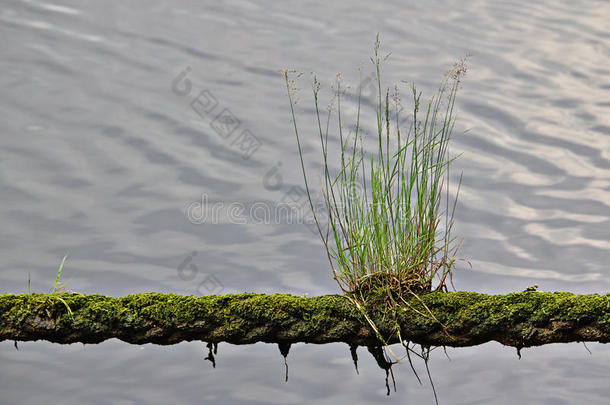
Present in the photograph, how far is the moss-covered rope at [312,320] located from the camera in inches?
105

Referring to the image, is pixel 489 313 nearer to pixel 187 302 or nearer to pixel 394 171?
pixel 394 171

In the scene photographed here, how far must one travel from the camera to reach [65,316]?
2713mm

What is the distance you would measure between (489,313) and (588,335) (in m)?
0.42

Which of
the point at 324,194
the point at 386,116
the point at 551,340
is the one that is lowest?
the point at 551,340

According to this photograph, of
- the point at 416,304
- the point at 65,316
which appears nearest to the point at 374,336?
the point at 416,304

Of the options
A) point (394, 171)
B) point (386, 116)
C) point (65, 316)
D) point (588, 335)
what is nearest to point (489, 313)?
point (588, 335)

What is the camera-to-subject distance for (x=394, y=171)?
2.74m

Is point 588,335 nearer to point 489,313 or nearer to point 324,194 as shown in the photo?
point 489,313

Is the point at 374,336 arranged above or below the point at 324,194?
below

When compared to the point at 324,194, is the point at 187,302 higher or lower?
lower

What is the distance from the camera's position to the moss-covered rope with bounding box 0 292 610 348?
2.66m

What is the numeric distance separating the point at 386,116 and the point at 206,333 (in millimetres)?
1206

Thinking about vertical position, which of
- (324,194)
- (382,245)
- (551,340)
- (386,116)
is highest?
(386,116)

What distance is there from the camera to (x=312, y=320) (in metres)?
2.69
